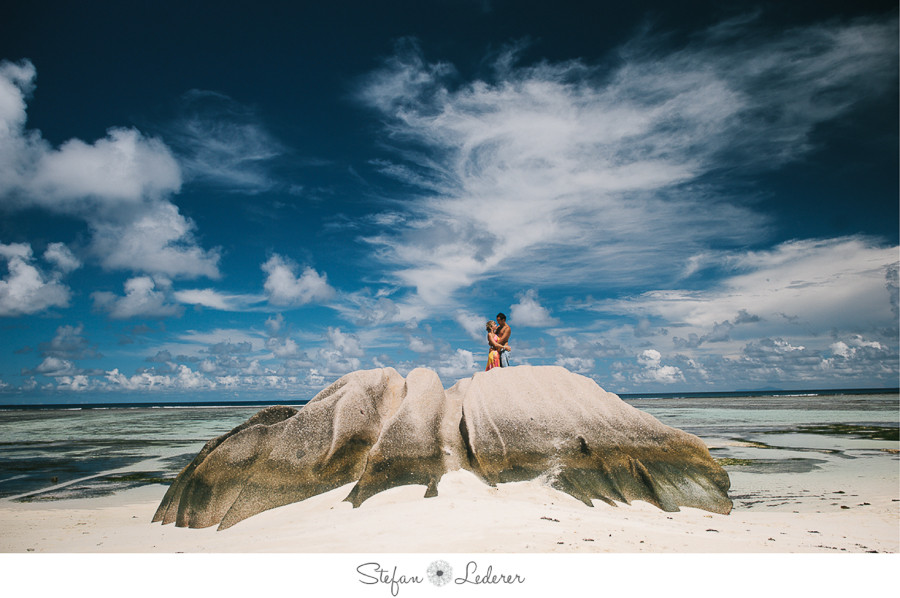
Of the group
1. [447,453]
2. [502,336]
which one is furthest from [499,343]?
[447,453]

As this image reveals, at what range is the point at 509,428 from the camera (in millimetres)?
8148

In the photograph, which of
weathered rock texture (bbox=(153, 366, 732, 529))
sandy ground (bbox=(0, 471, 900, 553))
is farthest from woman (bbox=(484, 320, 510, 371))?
sandy ground (bbox=(0, 471, 900, 553))

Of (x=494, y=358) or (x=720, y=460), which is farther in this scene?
(x=720, y=460)

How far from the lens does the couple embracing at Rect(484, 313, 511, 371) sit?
11.5 meters

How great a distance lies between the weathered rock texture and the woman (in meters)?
2.63

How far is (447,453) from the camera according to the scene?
8.05 metres

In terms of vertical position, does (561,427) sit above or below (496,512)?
above
